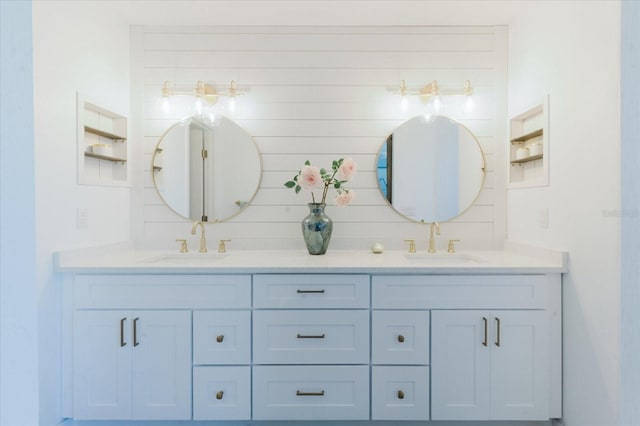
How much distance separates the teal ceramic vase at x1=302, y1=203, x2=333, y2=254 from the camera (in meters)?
2.19

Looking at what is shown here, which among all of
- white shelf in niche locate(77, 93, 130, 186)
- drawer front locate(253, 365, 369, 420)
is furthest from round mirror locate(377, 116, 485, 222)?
white shelf in niche locate(77, 93, 130, 186)

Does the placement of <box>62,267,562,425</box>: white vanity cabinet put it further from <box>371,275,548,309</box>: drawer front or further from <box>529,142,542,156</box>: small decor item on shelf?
<box>529,142,542,156</box>: small decor item on shelf

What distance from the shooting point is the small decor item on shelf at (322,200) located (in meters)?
2.15

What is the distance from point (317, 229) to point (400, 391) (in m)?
0.99

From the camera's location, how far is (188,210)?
7.97 feet

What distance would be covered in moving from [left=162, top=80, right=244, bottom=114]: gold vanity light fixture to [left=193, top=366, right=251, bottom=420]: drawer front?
164 cm

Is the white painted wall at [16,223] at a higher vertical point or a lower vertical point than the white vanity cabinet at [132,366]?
higher

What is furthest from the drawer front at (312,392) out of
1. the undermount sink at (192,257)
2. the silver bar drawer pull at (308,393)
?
the undermount sink at (192,257)

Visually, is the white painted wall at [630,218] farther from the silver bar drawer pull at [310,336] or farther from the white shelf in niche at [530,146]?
the white shelf in niche at [530,146]

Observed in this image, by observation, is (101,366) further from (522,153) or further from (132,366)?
(522,153)

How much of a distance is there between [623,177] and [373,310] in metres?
1.46

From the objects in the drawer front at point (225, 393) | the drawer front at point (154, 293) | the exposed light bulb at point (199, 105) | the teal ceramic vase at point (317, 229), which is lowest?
the drawer front at point (225, 393)

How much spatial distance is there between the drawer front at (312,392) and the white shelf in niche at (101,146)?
149 centimetres


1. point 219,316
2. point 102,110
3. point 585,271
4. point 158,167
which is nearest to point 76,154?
point 102,110
